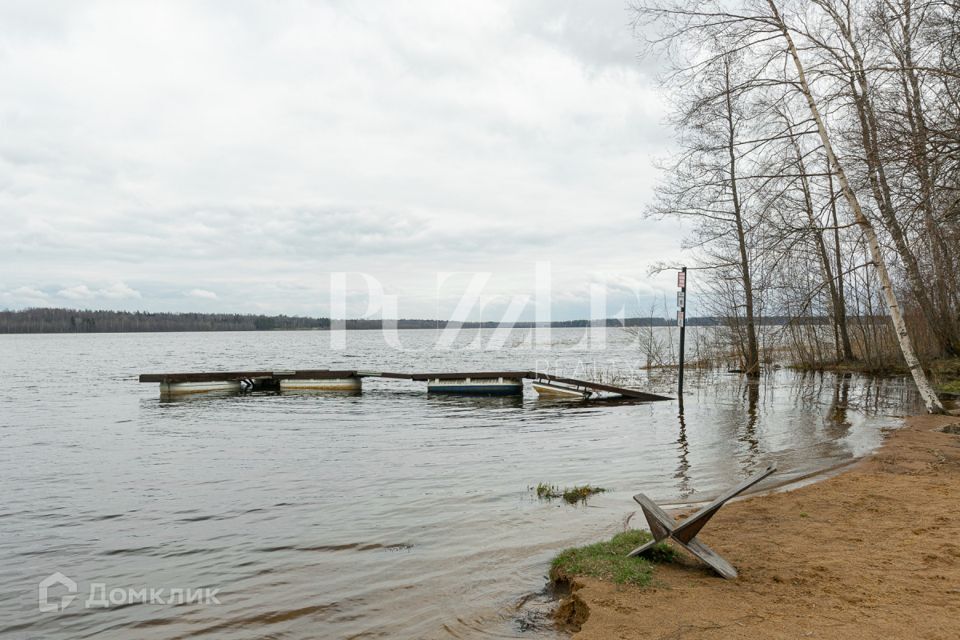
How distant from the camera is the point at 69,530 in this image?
8.50 meters

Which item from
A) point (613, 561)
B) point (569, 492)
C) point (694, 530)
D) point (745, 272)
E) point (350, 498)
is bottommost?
point (350, 498)

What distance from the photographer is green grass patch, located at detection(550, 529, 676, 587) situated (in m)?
5.34

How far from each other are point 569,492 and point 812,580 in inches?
174

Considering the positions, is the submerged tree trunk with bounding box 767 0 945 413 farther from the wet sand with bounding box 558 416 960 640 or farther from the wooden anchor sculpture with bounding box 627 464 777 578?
the wooden anchor sculpture with bounding box 627 464 777 578

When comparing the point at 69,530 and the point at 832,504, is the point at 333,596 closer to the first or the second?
the point at 69,530

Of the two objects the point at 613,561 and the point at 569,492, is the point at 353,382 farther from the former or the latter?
the point at 613,561

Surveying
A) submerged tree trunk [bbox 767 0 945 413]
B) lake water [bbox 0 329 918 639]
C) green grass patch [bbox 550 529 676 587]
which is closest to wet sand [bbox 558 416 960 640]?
green grass patch [bbox 550 529 676 587]

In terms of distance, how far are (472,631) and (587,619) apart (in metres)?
0.94

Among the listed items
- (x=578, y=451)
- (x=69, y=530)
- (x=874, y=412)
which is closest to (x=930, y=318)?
(x=874, y=412)

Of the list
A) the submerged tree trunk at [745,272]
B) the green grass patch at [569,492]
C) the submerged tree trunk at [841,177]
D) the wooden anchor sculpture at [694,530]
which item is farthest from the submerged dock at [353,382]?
the wooden anchor sculpture at [694,530]

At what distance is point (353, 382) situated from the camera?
92.8 feet

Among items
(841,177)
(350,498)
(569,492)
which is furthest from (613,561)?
(841,177)

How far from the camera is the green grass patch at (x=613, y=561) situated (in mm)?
5336

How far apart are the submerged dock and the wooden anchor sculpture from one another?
17.2 meters
